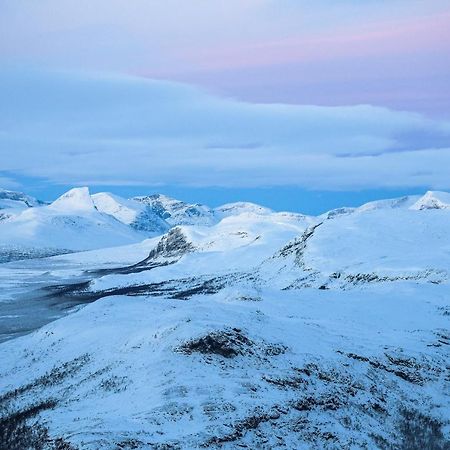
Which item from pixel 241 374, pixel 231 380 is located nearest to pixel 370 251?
pixel 241 374

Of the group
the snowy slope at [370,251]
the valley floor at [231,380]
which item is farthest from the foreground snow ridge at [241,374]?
the snowy slope at [370,251]

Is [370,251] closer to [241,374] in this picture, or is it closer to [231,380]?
[241,374]

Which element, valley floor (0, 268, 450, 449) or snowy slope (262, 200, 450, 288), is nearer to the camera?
valley floor (0, 268, 450, 449)

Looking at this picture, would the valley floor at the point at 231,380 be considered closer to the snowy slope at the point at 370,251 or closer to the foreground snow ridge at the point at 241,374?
the foreground snow ridge at the point at 241,374

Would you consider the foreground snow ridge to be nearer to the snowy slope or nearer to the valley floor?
the valley floor

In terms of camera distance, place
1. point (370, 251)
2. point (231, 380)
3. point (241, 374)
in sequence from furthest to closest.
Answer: point (370, 251), point (241, 374), point (231, 380)

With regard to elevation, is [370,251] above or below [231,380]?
below

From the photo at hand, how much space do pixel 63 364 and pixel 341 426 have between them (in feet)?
53.8

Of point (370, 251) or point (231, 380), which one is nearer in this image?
point (231, 380)

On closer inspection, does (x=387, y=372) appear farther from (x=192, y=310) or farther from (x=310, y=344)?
(x=192, y=310)

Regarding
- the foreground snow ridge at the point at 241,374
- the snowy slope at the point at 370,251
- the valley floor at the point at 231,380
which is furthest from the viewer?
the snowy slope at the point at 370,251

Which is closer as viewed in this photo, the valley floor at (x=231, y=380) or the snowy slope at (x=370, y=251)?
the valley floor at (x=231, y=380)

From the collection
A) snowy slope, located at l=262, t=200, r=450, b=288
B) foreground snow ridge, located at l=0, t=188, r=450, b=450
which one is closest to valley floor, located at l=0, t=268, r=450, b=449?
foreground snow ridge, located at l=0, t=188, r=450, b=450

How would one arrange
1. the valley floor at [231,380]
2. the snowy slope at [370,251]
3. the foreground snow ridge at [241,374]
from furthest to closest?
the snowy slope at [370,251], the foreground snow ridge at [241,374], the valley floor at [231,380]
